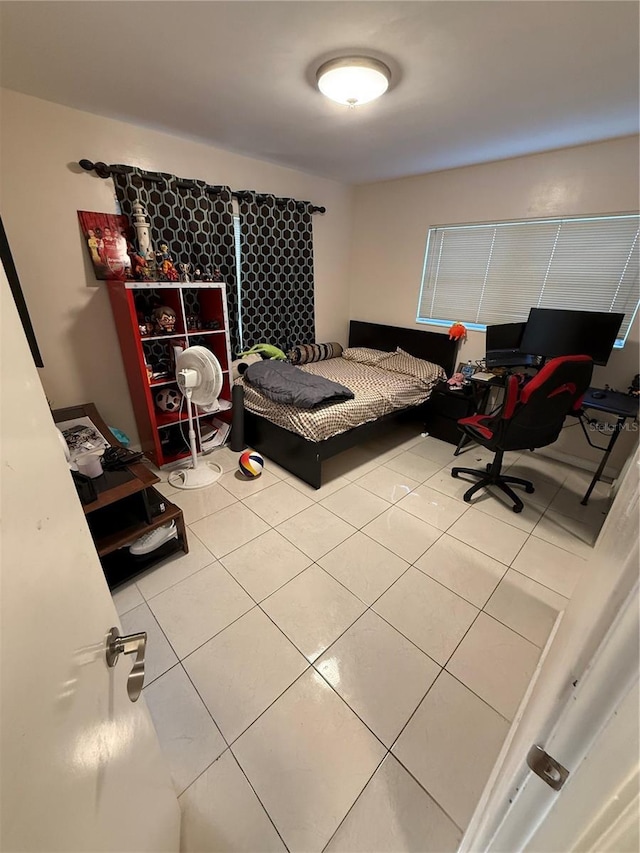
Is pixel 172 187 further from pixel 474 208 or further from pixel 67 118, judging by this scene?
pixel 474 208

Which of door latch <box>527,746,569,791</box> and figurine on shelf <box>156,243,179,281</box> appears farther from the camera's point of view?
figurine on shelf <box>156,243,179,281</box>

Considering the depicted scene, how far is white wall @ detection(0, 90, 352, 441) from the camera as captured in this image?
2104 millimetres

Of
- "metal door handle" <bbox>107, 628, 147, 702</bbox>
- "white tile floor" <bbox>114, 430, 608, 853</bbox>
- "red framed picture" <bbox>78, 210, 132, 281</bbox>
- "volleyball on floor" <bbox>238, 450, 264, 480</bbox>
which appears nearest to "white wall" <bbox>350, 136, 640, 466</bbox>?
"white tile floor" <bbox>114, 430, 608, 853</bbox>

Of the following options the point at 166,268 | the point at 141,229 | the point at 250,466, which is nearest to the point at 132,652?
the point at 250,466

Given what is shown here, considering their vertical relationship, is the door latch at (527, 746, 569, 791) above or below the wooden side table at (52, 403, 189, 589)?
above

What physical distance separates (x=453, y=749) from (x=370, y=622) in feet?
1.73

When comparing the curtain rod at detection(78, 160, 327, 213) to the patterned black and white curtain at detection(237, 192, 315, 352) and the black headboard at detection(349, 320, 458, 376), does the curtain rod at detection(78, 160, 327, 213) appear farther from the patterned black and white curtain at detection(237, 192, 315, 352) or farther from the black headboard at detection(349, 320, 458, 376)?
the black headboard at detection(349, 320, 458, 376)

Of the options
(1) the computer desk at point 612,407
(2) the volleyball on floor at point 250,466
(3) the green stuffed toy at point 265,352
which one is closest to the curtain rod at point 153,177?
(3) the green stuffed toy at point 265,352

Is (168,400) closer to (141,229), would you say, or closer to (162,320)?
(162,320)

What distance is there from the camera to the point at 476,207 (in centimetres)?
310

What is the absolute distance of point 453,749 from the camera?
3.96ft

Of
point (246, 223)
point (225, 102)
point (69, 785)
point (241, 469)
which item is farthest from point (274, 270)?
point (69, 785)

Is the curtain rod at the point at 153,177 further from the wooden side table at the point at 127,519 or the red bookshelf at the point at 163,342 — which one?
the wooden side table at the point at 127,519

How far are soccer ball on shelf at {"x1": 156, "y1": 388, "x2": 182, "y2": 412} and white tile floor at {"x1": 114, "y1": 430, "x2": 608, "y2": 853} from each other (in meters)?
0.76
